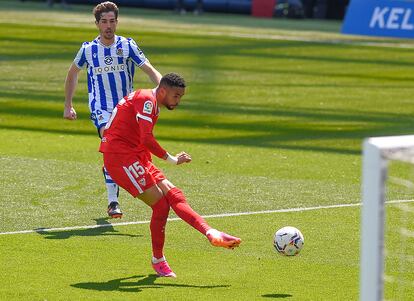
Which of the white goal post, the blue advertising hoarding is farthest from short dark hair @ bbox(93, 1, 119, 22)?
the blue advertising hoarding

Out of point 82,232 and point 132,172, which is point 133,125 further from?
point 82,232

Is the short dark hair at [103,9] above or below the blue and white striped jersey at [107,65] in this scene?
above

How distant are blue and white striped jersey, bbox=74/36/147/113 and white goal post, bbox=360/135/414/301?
5796 millimetres

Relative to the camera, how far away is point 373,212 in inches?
253

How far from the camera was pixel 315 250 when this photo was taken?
10.4 metres

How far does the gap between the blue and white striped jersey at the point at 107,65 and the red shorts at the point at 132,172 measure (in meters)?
2.48

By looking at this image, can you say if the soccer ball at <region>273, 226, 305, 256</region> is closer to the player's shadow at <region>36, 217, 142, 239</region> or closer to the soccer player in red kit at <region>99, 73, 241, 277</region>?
the soccer player in red kit at <region>99, 73, 241, 277</region>

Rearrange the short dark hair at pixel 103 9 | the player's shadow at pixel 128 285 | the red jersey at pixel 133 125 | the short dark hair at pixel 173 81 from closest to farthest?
the player's shadow at pixel 128 285, the short dark hair at pixel 173 81, the red jersey at pixel 133 125, the short dark hair at pixel 103 9

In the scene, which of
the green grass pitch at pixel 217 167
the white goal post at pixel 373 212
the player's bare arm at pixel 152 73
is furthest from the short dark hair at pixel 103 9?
the white goal post at pixel 373 212

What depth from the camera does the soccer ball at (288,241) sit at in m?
9.55

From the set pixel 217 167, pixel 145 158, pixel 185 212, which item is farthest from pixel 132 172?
pixel 217 167

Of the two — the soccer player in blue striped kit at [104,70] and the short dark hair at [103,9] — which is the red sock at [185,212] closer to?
the soccer player in blue striped kit at [104,70]

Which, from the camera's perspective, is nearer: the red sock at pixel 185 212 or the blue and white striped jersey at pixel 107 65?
the red sock at pixel 185 212

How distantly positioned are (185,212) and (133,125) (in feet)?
3.07
